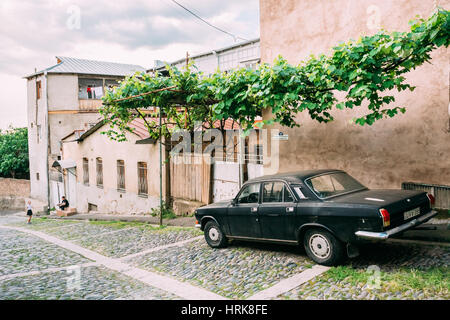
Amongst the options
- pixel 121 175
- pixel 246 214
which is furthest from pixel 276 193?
pixel 121 175

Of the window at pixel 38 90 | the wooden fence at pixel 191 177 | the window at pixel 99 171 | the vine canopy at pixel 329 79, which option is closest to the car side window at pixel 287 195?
the vine canopy at pixel 329 79

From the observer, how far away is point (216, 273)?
6.42 meters

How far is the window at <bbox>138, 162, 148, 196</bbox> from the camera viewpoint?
16.1 m

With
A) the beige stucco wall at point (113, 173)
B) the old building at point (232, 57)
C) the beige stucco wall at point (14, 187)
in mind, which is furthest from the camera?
the beige stucco wall at point (14, 187)

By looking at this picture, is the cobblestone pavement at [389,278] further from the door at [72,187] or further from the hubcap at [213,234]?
the door at [72,187]

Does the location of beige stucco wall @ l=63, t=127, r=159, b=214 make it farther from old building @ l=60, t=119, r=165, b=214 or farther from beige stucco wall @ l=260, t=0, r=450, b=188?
beige stucco wall @ l=260, t=0, r=450, b=188

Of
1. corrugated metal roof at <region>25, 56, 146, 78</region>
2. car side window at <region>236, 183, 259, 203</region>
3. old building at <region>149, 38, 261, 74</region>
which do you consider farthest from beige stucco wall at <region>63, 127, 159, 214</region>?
corrugated metal roof at <region>25, 56, 146, 78</region>

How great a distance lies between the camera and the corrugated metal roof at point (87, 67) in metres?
29.7

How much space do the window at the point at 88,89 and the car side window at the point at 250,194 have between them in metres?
26.8

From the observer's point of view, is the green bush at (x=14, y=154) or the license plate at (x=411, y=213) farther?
the green bush at (x=14, y=154)

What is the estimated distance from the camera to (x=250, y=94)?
25.4ft

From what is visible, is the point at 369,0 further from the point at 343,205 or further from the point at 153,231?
the point at 153,231

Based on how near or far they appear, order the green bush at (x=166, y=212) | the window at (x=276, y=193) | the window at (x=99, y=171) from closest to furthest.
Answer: the window at (x=276, y=193), the green bush at (x=166, y=212), the window at (x=99, y=171)
